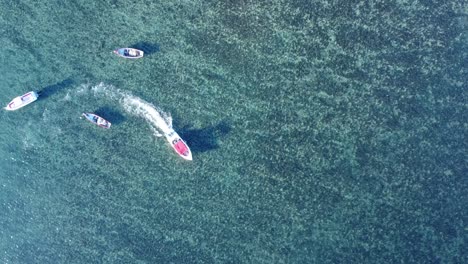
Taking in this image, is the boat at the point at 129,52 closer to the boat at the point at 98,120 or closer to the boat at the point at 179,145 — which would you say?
the boat at the point at 98,120

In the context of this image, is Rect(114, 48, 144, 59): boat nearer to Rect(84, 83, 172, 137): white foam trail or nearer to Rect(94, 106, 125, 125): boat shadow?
Rect(84, 83, 172, 137): white foam trail

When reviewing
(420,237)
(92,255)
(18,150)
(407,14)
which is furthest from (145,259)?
(407,14)

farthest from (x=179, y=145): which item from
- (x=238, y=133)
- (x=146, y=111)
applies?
(x=238, y=133)

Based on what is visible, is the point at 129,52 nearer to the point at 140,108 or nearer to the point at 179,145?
the point at 140,108

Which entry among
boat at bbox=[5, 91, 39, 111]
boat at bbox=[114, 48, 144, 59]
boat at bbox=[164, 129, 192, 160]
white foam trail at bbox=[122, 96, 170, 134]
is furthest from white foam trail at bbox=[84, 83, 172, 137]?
boat at bbox=[5, 91, 39, 111]

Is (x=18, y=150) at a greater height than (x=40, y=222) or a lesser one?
greater

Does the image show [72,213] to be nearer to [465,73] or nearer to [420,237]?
[420,237]
